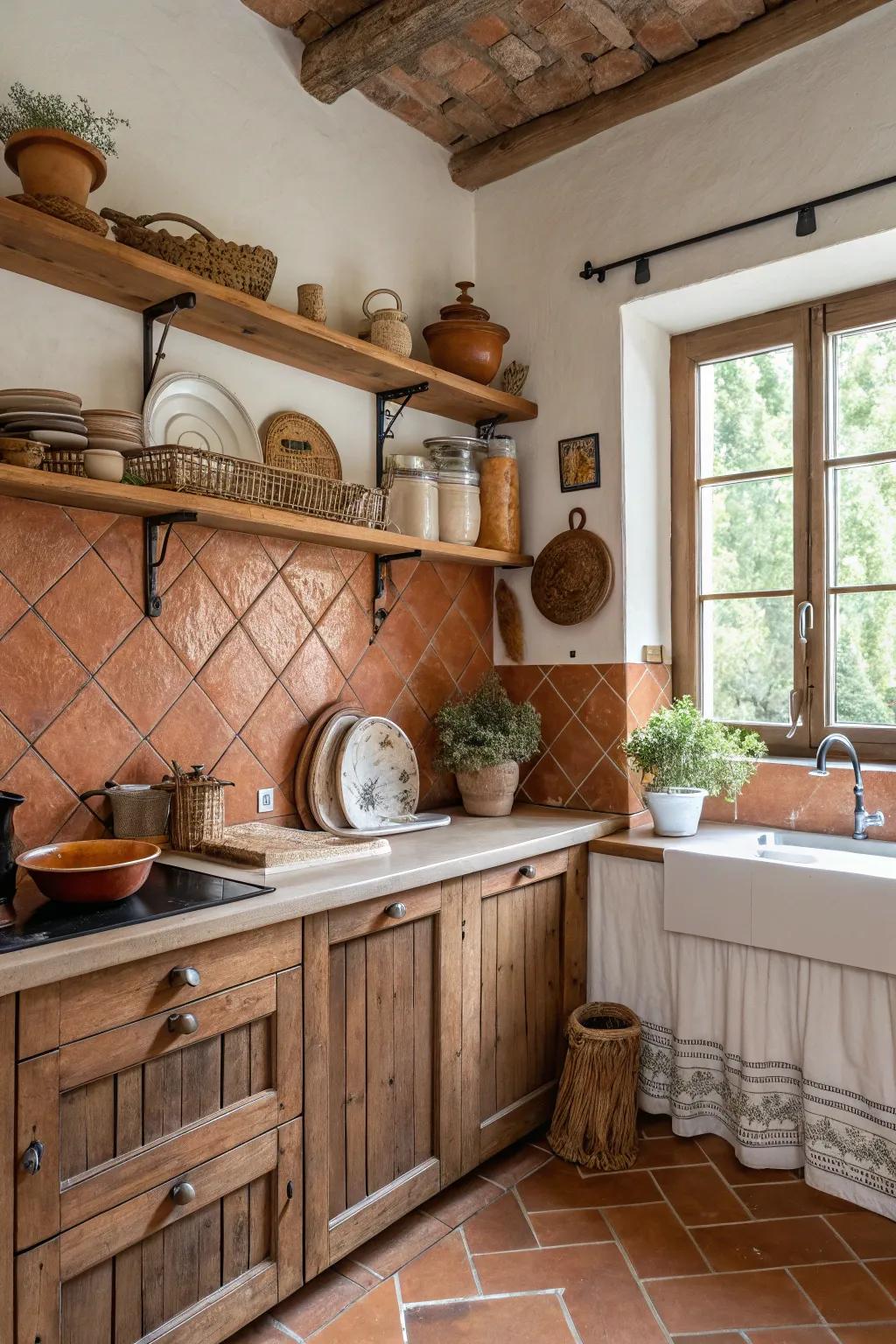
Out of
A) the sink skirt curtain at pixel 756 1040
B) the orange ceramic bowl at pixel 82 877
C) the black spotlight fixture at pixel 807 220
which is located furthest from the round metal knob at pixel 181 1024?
the black spotlight fixture at pixel 807 220

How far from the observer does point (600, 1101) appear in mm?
2328

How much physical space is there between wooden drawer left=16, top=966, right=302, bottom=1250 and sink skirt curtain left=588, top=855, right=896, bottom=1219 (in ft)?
3.68

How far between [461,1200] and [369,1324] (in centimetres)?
45

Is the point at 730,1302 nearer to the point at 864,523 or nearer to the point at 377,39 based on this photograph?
the point at 864,523

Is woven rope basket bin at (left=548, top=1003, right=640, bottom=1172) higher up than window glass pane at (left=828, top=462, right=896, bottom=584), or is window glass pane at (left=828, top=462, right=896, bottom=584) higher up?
window glass pane at (left=828, top=462, right=896, bottom=584)

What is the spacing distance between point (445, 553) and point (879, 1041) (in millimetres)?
1673

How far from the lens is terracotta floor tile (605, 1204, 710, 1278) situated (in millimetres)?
1938

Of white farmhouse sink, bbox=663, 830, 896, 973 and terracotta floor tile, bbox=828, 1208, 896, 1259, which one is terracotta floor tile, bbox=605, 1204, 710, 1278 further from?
white farmhouse sink, bbox=663, 830, 896, 973

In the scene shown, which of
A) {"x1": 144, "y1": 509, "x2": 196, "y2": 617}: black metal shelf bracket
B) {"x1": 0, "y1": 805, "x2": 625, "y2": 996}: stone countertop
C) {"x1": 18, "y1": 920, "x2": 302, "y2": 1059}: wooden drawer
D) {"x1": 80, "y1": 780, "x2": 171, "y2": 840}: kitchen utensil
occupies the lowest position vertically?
{"x1": 18, "y1": 920, "x2": 302, "y2": 1059}: wooden drawer

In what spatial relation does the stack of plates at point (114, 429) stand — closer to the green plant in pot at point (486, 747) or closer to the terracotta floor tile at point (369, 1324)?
the green plant in pot at point (486, 747)

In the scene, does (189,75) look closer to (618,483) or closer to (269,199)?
(269,199)

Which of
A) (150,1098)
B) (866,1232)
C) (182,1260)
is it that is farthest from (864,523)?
(182,1260)

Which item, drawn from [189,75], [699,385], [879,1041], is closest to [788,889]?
[879,1041]

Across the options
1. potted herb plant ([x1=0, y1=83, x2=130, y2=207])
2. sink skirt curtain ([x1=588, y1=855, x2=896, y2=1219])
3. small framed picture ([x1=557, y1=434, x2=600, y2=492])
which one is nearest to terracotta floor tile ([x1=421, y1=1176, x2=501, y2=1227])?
sink skirt curtain ([x1=588, y1=855, x2=896, y2=1219])
